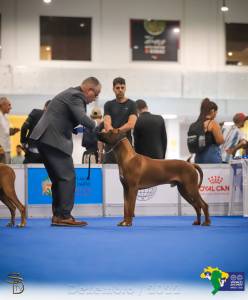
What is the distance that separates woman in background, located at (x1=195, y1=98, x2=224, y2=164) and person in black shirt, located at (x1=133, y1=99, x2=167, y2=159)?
0.41 m

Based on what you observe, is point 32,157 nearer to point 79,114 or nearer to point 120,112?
point 120,112

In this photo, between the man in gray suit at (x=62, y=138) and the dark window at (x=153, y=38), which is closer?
the man in gray suit at (x=62, y=138)

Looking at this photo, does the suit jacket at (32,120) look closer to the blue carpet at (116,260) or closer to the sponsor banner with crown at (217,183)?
the sponsor banner with crown at (217,183)

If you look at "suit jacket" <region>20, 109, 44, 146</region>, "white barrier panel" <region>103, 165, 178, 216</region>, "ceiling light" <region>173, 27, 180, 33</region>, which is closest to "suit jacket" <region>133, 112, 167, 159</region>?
"white barrier panel" <region>103, 165, 178, 216</region>

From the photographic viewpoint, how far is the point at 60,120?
4.46m

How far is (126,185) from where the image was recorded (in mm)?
4430

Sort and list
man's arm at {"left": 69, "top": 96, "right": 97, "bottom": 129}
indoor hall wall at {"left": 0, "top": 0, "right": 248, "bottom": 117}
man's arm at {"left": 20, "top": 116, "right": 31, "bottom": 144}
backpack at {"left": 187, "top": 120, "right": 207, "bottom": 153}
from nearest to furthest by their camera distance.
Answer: man's arm at {"left": 69, "top": 96, "right": 97, "bottom": 129} < backpack at {"left": 187, "top": 120, "right": 207, "bottom": 153} < man's arm at {"left": 20, "top": 116, "right": 31, "bottom": 144} < indoor hall wall at {"left": 0, "top": 0, "right": 248, "bottom": 117}

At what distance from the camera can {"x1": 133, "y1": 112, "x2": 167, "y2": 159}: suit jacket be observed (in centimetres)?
586

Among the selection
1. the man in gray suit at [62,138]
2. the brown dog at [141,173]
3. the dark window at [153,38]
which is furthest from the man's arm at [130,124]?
the dark window at [153,38]

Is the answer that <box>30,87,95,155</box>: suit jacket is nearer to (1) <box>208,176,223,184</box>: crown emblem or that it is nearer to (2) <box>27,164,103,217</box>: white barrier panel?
(2) <box>27,164,103,217</box>: white barrier panel

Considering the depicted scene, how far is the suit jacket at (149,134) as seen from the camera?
231 inches

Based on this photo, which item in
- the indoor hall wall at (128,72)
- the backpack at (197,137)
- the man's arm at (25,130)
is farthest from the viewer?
the indoor hall wall at (128,72)

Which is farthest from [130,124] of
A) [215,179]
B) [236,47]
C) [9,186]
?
[236,47]

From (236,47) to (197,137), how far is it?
4922 millimetres
